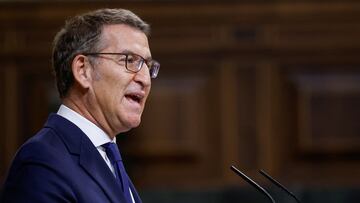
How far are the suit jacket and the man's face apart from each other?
0.10m

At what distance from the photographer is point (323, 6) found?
12.5 feet

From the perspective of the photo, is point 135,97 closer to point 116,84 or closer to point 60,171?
point 116,84

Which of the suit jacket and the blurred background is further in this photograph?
the blurred background

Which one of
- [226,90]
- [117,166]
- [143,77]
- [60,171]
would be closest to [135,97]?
[143,77]

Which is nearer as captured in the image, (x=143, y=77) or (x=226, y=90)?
(x=143, y=77)

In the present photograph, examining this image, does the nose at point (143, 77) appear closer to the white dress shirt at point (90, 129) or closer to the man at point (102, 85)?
the man at point (102, 85)

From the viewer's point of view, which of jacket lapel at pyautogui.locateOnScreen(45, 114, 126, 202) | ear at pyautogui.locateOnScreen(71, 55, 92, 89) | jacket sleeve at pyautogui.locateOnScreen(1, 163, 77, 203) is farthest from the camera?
ear at pyautogui.locateOnScreen(71, 55, 92, 89)

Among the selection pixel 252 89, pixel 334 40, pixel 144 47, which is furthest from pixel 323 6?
pixel 144 47

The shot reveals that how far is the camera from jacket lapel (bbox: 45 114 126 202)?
1903 mm

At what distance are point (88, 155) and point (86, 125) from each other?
0.34ft

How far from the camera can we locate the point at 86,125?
2008 millimetres

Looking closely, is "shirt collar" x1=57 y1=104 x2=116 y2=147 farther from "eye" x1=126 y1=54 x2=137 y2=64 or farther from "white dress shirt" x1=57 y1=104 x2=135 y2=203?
"eye" x1=126 y1=54 x2=137 y2=64

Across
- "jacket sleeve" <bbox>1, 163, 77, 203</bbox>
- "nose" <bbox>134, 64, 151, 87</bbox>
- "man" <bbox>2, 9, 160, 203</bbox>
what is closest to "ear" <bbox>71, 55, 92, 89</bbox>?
"man" <bbox>2, 9, 160, 203</bbox>

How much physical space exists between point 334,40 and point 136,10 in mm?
809
